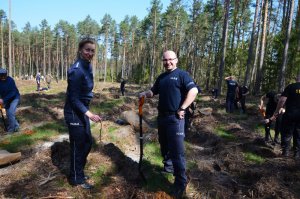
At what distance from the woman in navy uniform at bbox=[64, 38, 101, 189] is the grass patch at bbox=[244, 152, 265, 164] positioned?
471 cm

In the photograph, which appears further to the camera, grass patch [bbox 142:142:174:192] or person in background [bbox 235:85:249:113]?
person in background [bbox 235:85:249:113]

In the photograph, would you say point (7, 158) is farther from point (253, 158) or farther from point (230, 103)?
point (230, 103)

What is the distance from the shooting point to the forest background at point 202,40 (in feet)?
85.3

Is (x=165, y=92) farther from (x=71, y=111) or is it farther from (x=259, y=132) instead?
(x=259, y=132)

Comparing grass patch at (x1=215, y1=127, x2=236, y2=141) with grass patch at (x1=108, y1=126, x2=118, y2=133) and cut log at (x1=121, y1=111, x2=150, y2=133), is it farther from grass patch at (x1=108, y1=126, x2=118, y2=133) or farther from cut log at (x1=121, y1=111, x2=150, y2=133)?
grass patch at (x1=108, y1=126, x2=118, y2=133)

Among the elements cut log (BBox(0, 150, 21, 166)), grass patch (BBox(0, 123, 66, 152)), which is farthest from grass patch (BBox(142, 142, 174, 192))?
grass patch (BBox(0, 123, 66, 152))

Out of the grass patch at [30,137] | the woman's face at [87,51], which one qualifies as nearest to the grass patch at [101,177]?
the woman's face at [87,51]

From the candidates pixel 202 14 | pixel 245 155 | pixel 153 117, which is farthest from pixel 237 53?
pixel 245 155

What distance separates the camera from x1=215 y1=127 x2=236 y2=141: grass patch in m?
10.3

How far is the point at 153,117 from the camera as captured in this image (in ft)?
47.0

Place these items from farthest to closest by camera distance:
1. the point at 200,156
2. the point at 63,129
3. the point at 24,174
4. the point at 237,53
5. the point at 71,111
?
1. the point at 237,53
2. the point at 63,129
3. the point at 200,156
4. the point at 24,174
5. the point at 71,111

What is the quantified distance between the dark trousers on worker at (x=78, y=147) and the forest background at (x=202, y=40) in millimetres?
4978

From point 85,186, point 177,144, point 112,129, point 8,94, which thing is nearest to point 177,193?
point 177,144

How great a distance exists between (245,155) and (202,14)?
36.5 metres
